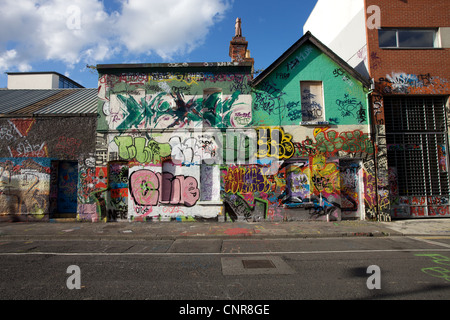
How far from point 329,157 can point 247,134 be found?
3.76 m

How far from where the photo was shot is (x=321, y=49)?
38.8 feet

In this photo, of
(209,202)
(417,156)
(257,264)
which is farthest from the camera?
(417,156)

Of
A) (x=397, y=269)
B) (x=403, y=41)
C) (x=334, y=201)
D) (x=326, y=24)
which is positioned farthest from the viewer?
(x=326, y=24)

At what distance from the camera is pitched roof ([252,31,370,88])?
11633mm

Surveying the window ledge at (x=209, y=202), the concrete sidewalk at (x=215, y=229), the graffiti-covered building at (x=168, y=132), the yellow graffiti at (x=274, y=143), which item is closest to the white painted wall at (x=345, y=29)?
the yellow graffiti at (x=274, y=143)

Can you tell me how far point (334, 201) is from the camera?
11.2m

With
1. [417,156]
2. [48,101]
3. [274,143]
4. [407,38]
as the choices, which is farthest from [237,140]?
[48,101]

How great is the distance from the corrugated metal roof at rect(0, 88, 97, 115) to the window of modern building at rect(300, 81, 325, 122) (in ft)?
32.4

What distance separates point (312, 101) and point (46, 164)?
12315mm

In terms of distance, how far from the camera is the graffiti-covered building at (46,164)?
11453 millimetres

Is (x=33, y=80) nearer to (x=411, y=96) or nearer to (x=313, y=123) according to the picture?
(x=313, y=123)

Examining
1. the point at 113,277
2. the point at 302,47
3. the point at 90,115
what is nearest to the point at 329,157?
the point at 302,47

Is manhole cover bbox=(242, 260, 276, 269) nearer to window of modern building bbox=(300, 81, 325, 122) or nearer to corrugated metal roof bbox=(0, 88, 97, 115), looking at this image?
window of modern building bbox=(300, 81, 325, 122)
